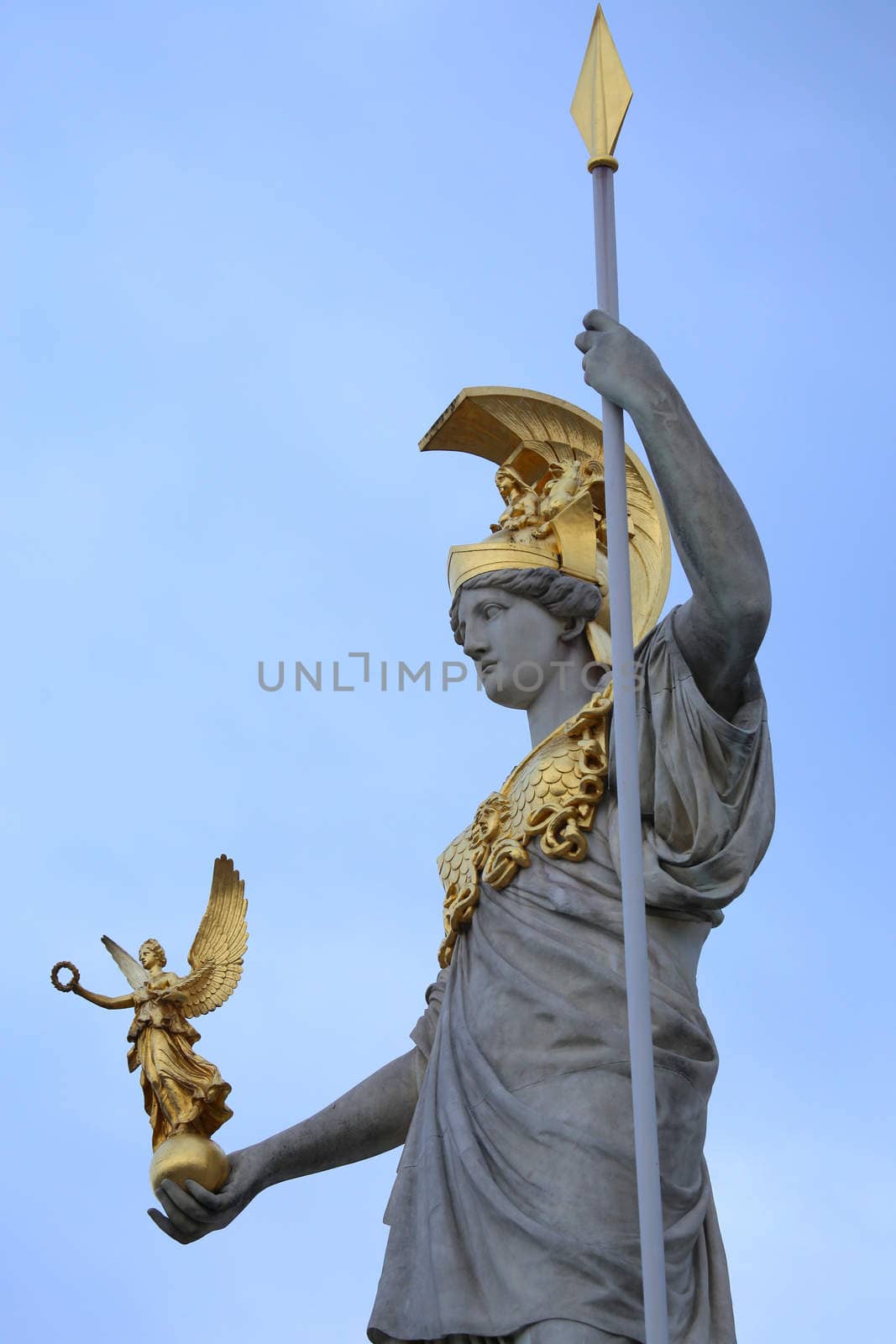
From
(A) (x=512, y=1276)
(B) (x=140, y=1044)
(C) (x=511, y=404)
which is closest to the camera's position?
(A) (x=512, y=1276)

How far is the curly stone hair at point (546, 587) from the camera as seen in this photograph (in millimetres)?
9031

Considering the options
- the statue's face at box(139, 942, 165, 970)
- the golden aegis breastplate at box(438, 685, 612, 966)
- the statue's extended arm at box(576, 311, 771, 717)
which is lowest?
the statue's face at box(139, 942, 165, 970)

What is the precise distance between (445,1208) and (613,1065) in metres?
0.75

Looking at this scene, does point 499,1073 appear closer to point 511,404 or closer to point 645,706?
point 645,706

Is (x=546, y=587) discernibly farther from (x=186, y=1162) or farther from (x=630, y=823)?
(x=186, y=1162)

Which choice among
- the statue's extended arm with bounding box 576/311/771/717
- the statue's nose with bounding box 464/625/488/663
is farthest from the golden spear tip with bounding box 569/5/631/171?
the statue's nose with bounding box 464/625/488/663

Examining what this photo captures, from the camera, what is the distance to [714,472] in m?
7.83

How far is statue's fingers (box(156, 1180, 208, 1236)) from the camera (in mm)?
8516

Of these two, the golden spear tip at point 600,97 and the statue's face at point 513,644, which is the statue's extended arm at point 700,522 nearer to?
the golden spear tip at point 600,97

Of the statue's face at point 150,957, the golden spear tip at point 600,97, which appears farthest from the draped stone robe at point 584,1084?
the golden spear tip at point 600,97

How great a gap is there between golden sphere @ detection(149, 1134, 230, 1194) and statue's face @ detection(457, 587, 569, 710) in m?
2.01

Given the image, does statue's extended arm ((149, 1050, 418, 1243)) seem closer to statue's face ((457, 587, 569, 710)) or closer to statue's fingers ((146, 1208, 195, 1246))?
statue's fingers ((146, 1208, 195, 1246))

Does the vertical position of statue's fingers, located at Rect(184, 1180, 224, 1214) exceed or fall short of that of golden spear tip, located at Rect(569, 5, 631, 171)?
it falls short

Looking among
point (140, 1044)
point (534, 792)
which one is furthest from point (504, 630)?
point (140, 1044)
